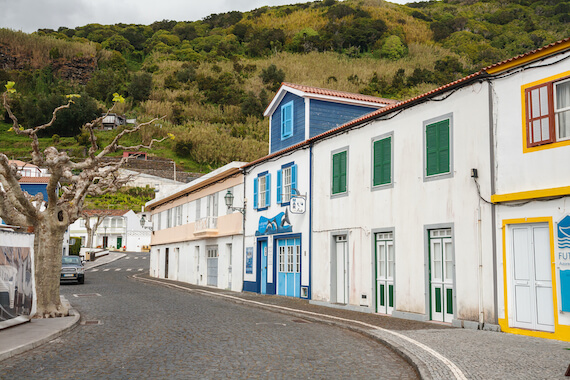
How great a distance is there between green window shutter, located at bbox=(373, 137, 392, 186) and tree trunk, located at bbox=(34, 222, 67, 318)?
28.0 ft

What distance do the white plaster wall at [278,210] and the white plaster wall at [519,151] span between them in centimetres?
893

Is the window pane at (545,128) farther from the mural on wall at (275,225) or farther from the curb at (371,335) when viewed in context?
the mural on wall at (275,225)

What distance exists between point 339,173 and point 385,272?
12.5ft

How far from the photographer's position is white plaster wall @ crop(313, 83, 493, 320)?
40.8ft

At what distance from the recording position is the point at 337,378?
7.38 metres

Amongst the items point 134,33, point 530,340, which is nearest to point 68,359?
point 530,340

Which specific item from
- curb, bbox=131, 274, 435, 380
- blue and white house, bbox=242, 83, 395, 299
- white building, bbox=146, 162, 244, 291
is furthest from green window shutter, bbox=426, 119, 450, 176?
white building, bbox=146, 162, 244, 291

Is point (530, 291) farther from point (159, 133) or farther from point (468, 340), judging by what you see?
point (159, 133)

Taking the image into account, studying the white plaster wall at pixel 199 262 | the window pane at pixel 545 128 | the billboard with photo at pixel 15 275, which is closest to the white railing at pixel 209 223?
the white plaster wall at pixel 199 262

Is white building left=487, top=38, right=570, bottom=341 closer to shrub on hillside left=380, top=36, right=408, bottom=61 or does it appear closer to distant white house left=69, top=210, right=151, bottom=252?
distant white house left=69, top=210, right=151, bottom=252

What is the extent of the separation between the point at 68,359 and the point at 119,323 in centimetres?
477

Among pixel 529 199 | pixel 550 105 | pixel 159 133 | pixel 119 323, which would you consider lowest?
pixel 119 323

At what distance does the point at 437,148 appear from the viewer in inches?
545

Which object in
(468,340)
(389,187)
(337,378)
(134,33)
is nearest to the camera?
(337,378)
